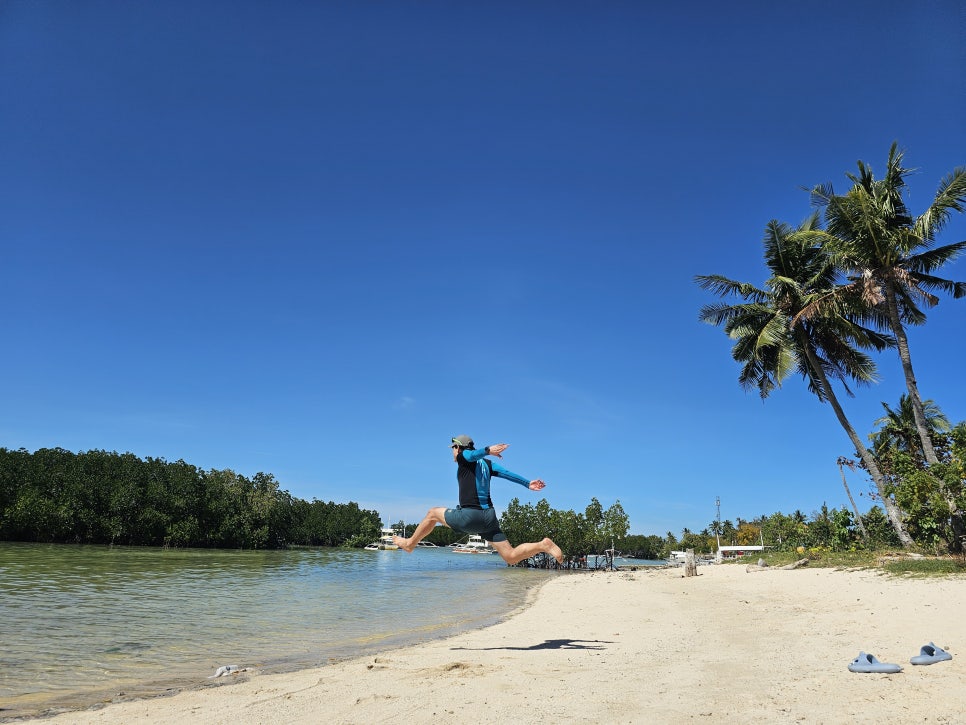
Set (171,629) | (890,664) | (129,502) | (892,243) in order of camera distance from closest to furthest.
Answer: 1. (890,664)
2. (171,629)
3. (892,243)
4. (129,502)

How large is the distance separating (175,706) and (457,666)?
342cm

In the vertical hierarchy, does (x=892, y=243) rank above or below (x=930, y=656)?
above

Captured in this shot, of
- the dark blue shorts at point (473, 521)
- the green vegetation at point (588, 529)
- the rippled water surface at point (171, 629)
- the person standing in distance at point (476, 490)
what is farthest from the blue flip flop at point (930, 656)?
the green vegetation at point (588, 529)

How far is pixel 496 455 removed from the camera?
7984mm

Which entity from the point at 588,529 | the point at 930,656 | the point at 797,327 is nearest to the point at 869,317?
the point at 797,327

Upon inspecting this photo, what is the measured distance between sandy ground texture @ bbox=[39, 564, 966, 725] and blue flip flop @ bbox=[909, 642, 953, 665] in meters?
0.10

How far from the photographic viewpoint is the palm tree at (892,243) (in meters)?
21.5

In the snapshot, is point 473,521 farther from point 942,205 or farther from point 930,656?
point 942,205

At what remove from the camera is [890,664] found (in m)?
6.19

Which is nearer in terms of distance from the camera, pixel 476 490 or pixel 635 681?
pixel 635 681

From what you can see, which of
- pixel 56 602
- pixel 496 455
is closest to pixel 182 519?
pixel 56 602

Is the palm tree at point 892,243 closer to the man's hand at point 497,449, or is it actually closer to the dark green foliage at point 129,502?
the man's hand at point 497,449

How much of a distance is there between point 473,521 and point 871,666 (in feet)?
16.1

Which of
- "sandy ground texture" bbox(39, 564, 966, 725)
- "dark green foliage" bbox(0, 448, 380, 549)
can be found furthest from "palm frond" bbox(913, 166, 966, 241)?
"dark green foliage" bbox(0, 448, 380, 549)
